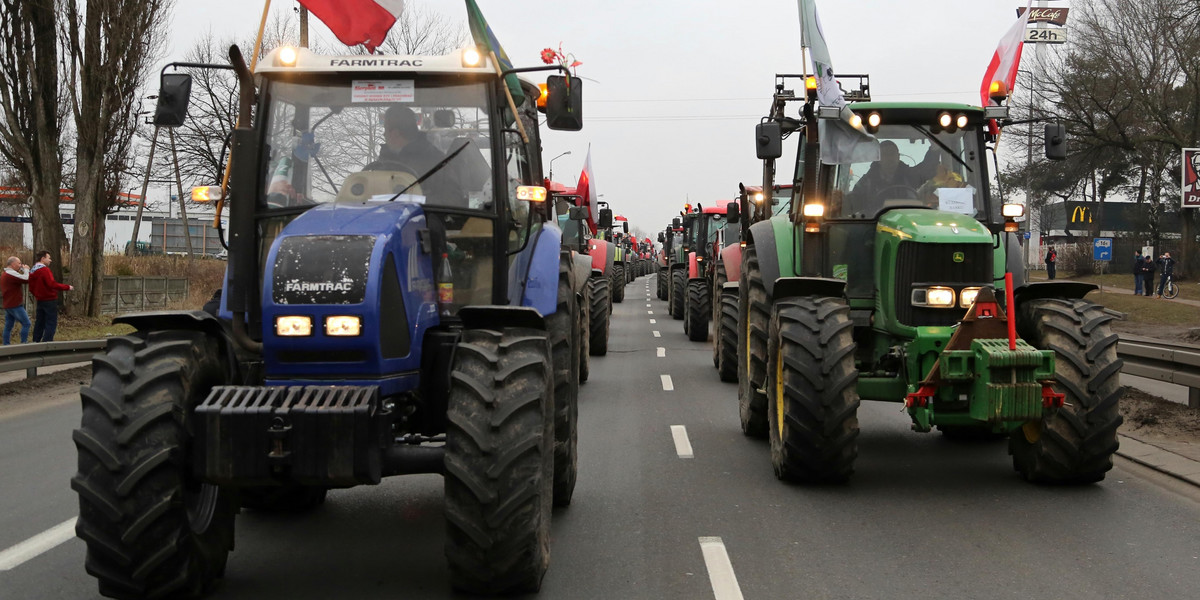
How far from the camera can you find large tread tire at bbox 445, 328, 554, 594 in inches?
203

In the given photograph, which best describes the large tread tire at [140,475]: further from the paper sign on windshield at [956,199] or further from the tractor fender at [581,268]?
the paper sign on windshield at [956,199]

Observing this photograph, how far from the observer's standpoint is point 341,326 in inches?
208

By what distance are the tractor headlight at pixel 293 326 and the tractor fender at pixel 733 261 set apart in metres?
11.0

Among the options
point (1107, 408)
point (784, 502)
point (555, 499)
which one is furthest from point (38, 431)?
point (1107, 408)

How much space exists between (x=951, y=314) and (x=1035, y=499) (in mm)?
1459

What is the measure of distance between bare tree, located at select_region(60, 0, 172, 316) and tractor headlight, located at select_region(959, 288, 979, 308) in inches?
797

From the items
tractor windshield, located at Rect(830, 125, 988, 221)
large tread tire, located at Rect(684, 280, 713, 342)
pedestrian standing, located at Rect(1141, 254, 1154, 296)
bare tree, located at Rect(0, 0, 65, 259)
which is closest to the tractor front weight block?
tractor windshield, located at Rect(830, 125, 988, 221)

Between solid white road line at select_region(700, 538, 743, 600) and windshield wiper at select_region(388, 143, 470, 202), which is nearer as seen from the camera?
solid white road line at select_region(700, 538, 743, 600)

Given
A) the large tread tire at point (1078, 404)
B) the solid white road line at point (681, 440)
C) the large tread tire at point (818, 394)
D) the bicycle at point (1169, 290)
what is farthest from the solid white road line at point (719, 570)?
the bicycle at point (1169, 290)

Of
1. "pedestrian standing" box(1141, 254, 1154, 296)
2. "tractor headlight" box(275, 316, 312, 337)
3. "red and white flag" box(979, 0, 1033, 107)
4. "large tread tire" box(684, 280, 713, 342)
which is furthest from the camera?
"pedestrian standing" box(1141, 254, 1154, 296)

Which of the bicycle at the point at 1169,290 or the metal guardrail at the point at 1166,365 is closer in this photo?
the metal guardrail at the point at 1166,365

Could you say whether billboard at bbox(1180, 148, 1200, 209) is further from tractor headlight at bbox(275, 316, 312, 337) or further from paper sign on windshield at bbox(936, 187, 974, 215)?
tractor headlight at bbox(275, 316, 312, 337)

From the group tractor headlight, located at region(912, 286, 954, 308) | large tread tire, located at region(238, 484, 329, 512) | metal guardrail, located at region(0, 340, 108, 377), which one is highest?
tractor headlight, located at region(912, 286, 954, 308)

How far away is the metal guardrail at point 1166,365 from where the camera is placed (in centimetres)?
1075
